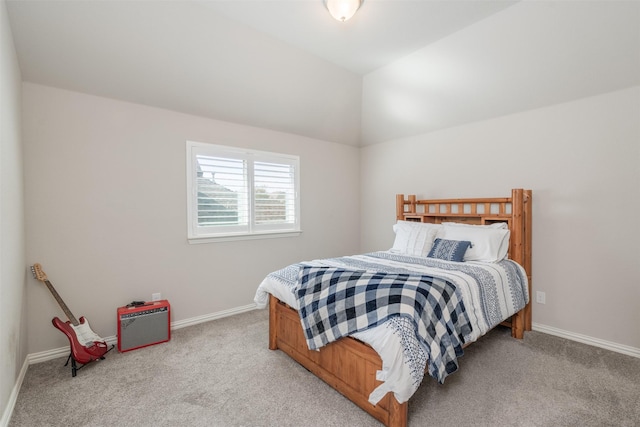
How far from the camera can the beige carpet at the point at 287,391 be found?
5.63 ft

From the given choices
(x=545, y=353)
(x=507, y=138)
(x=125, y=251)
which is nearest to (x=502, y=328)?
(x=545, y=353)

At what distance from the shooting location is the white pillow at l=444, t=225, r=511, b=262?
108 inches

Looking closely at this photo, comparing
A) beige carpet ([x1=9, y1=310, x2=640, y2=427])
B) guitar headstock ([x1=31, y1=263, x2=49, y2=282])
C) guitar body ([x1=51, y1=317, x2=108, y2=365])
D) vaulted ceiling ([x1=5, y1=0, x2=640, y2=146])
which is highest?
vaulted ceiling ([x1=5, y1=0, x2=640, y2=146])

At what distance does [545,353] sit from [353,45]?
3204mm

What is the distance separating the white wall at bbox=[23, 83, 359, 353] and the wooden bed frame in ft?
3.74

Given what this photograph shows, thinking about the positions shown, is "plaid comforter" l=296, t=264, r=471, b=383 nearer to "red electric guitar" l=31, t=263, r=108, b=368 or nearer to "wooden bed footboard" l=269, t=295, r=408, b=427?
"wooden bed footboard" l=269, t=295, r=408, b=427

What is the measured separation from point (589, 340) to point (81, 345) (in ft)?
14.1

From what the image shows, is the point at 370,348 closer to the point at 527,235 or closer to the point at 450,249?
the point at 450,249

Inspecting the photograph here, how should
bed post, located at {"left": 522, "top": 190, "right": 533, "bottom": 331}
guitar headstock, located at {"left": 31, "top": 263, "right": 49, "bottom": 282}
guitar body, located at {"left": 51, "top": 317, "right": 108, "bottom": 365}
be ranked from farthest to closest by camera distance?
bed post, located at {"left": 522, "top": 190, "right": 533, "bottom": 331} → guitar headstock, located at {"left": 31, "top": 263, "right": 49, "bottom": 282} → guitar body, located at {"left": 51, "top": 317, "right": 108, "bottom": 365}

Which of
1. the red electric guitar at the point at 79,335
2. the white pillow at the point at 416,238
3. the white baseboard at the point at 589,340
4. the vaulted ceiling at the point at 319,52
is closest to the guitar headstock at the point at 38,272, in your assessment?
the red electric guitar at the point at 79,335

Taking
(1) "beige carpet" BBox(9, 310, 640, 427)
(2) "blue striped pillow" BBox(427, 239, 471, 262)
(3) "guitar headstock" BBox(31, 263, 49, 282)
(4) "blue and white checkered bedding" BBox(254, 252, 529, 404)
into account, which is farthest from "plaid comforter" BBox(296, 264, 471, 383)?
(3) "guitar headstock" BBox(31, 263, 49, 282)

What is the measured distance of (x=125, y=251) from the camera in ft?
9.08

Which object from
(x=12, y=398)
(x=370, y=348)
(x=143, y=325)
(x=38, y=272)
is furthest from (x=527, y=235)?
(x=38, y=272)

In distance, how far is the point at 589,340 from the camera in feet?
8.73
